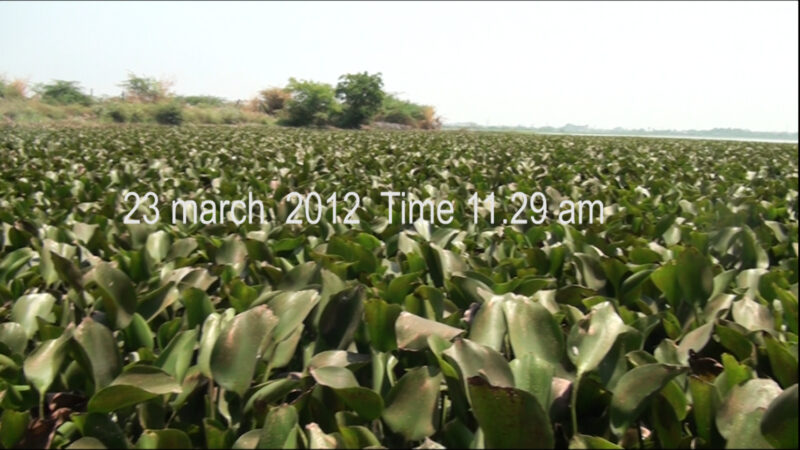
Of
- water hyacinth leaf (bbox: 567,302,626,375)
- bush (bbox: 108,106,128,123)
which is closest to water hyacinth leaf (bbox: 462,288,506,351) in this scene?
water hyacinth leaf (bbox: 567,302,626,375)

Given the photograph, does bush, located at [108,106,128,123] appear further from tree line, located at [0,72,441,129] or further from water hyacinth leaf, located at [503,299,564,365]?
water hyacinth leaf, located at [503,299,564,365]

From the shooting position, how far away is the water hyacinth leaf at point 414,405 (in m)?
0.99

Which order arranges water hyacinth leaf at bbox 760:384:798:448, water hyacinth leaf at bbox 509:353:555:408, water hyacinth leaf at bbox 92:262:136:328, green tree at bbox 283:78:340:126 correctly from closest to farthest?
water hyacinth leaf at bbox 760:384:798:448 → water hyacinth leaf at bbox 509:353:555:408 → water hyacinth leaf at bbox 92:262:136:328 → green tree at bbox 283:78:340:126

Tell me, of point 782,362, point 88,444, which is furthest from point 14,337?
point 782,362

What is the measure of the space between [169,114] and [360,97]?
13.8m

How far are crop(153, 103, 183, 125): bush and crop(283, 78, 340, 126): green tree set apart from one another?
28.4 ft

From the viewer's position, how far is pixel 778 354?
1.05 metres

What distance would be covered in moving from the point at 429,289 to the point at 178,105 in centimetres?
3738

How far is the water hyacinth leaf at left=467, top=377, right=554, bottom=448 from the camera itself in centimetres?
78

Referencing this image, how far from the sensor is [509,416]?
80cm

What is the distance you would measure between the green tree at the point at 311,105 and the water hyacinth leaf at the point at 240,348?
41171mm

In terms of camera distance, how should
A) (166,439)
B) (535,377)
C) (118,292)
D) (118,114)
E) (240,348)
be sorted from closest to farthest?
(166,439) → (535,377) → (240,348) → (118,292) → (118,114)

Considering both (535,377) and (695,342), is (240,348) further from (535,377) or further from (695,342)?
(695,342)

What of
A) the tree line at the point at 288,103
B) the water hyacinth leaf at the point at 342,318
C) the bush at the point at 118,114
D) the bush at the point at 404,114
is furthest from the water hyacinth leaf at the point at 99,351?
the bush at the point at 404,114
